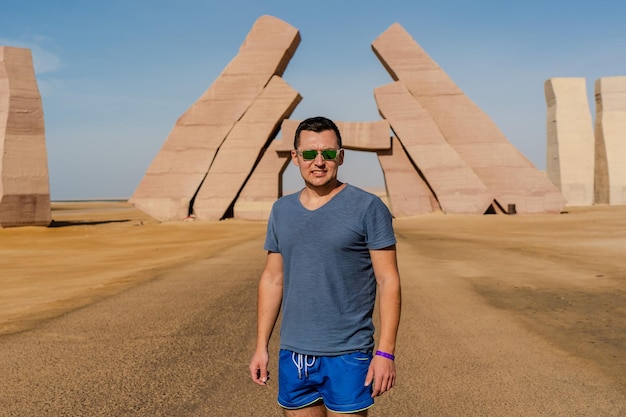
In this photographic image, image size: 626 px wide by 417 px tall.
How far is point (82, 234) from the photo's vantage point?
69.1ft

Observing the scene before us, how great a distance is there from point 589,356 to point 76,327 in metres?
4.70

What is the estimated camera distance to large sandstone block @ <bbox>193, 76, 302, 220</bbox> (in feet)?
84.9

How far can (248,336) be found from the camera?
593 centimetres

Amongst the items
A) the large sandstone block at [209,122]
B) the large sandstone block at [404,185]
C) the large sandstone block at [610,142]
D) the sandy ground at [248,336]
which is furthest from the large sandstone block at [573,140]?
the sandy ground at [248,336]

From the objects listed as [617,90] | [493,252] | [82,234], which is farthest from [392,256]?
[617,90]

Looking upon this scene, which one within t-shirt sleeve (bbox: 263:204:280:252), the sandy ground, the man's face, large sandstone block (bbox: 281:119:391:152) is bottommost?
the sandy ground

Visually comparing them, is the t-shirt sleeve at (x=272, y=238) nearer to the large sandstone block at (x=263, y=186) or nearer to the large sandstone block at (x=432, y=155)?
the large sandstone block at (x=432, y=155)

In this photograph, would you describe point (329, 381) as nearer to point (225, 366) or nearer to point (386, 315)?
point (386, 315)

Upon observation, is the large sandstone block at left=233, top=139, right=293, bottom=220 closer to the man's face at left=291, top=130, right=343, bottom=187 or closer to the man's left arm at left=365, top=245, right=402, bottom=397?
the man's face at left=291, top=130, right=343, bottom=187

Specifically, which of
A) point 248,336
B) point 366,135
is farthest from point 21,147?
point 248,336

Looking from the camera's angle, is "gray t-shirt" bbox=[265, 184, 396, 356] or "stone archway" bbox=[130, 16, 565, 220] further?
"stone archway" bbox=[130, 16, 565, 220]

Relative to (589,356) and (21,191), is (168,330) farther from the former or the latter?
→ (21,191)

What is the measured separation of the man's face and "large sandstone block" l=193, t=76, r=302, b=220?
925 inches

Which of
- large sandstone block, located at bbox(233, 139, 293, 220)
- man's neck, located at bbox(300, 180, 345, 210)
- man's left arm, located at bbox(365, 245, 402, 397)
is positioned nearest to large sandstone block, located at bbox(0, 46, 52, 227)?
large sandstone block, located at bbox(233, 139, 293, 220)
